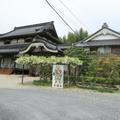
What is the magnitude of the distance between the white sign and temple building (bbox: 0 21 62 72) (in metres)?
8.17

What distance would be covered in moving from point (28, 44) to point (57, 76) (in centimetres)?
1212

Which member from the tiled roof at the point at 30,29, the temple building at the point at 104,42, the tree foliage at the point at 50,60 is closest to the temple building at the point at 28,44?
the tiled roof at the point at 30,29

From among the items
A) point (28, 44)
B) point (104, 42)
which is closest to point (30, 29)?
point (28, 44)

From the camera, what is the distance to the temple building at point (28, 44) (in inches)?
1173

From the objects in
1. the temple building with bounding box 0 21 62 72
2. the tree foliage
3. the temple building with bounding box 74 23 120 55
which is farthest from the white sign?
the temple building with bounding box 74 23 120 55

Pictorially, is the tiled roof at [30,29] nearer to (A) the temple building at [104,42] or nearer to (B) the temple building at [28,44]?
(B) the temple building at [28,44]

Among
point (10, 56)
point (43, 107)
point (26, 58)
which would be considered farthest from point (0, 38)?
point (43, 107)

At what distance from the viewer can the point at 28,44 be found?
31172mm

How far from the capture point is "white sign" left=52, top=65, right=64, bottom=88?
64.6ft

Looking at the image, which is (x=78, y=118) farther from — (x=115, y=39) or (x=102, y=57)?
Answer: (x=115, y=39)

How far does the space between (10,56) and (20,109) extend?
94.0 ft

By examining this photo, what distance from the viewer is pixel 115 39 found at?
30.9 m

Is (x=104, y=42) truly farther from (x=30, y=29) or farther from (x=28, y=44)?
(x=30, y=29)

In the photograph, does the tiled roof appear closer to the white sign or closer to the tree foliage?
the tree foliage
